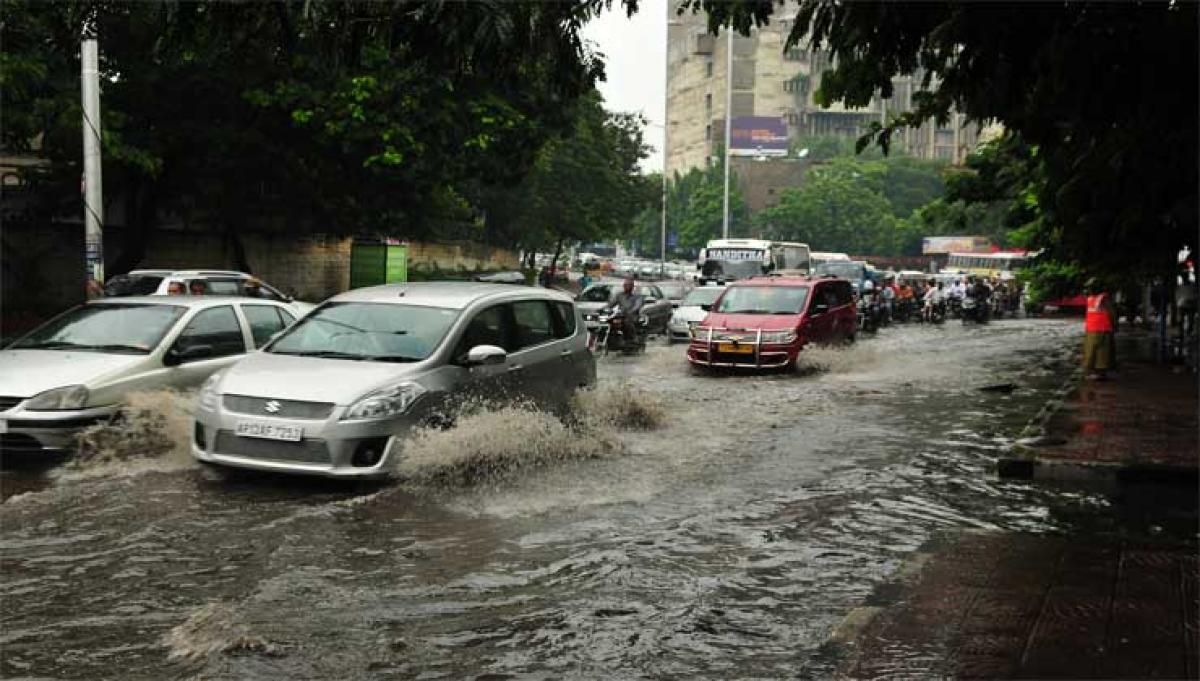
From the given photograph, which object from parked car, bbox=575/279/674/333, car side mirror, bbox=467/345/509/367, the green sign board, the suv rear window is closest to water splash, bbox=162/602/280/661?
car side mirror, bbox=467/345/509/367

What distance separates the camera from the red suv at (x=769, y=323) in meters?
19.8

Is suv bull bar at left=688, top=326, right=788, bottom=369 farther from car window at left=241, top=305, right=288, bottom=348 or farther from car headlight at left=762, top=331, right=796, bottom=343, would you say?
car window at left=241, top=305, right=288, bottom=348

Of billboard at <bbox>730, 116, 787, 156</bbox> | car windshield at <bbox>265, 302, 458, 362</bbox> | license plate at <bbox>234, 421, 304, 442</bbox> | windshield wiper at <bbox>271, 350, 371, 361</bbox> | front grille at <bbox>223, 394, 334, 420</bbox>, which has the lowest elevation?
license plate at <bbox>234, 421, 304, 442</bbox>

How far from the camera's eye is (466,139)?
25.8 metres

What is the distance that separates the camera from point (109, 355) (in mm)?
10125

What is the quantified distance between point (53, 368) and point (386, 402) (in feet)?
10.3

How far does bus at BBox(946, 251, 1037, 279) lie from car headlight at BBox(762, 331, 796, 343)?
142 feet

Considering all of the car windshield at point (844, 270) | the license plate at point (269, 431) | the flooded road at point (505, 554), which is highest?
the car windshield at point (844, 270)

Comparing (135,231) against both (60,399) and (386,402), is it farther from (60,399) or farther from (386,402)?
(386,402)

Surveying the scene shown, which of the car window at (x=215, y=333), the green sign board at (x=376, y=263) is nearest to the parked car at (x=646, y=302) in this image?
the green sign board at (x=376, y=263)

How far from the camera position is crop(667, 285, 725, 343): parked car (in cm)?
2762

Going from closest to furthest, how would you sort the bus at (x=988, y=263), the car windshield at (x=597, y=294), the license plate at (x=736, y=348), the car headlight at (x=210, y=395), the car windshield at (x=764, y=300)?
the car headlight at (x=210, y=395), the license plate at (x=736, y=348), the car windshield at (x=764, y=300), the car windshield at (x=597, y=294), the bus at (x=988, y=263)

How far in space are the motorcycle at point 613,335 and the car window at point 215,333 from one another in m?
13.5

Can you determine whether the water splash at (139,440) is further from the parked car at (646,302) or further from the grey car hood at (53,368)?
the parked car at (646,302)
